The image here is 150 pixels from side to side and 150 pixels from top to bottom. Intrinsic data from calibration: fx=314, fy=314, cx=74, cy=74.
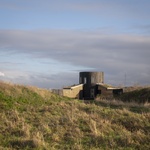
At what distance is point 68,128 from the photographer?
12984mm

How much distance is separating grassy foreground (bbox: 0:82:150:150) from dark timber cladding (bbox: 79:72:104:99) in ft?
63.8

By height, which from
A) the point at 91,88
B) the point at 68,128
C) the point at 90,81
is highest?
the point at 90,81

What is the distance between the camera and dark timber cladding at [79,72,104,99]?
3809 centimetres

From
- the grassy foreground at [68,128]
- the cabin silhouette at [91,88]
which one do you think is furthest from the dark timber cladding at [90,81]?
the grassy foreground at [68,128]

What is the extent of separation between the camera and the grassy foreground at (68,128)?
10734 millimetres

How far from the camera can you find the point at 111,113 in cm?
1620

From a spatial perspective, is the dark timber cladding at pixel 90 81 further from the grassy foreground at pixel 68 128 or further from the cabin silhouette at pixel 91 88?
the grassy foreground at pixel 68 128

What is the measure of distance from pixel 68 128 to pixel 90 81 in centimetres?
2574

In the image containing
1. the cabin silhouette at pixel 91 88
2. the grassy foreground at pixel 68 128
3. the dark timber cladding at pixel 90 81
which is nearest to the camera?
the grassy foreground at pixel 68 128

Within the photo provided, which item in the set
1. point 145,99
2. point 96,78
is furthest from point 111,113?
point 96,78

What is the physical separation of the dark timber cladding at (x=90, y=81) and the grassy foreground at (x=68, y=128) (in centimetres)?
1944

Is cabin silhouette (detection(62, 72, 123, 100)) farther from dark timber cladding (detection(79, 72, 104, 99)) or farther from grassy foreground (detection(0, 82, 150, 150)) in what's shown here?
grassy foreground (detection(0, 82, 150, 150))

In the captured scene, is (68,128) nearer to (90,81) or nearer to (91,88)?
(91,88)

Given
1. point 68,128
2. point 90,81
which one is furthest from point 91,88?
point 68,128
